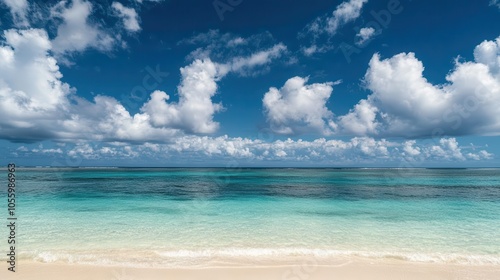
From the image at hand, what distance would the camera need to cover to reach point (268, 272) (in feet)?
29.1

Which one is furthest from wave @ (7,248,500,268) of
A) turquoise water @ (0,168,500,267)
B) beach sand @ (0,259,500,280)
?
beach sand @ (0,259,500,280)

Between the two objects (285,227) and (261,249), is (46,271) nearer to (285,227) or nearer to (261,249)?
(261,249)

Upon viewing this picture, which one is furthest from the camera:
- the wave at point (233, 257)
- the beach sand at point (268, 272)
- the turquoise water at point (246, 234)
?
the turquoise water at point (246, 234)

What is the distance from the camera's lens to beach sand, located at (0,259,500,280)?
8.55 m

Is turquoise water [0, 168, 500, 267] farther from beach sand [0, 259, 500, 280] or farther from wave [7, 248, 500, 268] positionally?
beach sand [0, 259, 500, 280]

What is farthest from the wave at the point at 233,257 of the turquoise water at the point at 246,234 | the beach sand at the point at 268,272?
the beach sand at the point at 268,272

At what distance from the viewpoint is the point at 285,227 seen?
50.9 ft

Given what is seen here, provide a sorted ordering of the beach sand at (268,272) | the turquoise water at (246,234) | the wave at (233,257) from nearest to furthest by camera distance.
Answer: the beach sand at (268,272), the wave at (233,257), the turquoise water at (246,234)

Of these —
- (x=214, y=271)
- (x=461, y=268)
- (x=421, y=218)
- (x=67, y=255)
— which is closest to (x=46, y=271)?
(x=67, y=255)

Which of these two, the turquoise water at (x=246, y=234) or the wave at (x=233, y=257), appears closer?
the wave at (x=233, y=257)

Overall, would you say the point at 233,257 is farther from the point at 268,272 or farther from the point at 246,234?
the point at 246,234

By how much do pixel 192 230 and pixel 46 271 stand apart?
22.6 feet

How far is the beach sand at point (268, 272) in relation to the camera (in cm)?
855

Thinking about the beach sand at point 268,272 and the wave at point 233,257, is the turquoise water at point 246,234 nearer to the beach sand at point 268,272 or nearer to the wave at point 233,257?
the wave at point 233,257
